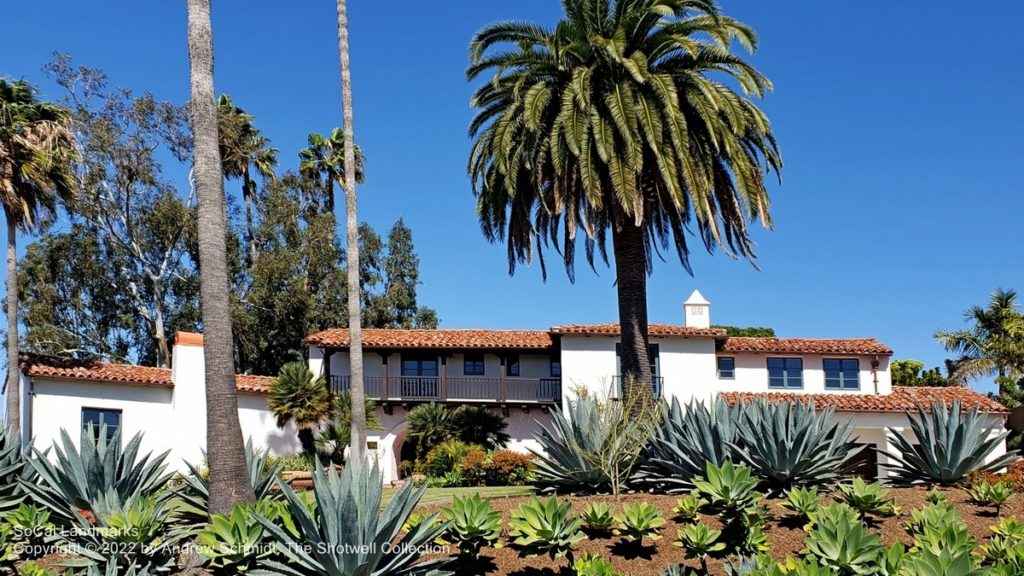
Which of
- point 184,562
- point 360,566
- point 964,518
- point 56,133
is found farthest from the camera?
point 56,133

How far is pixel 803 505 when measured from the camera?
38.0 ft

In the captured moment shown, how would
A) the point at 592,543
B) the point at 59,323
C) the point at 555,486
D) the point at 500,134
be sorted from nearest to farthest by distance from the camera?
1. the point at 592,543
2. the point at 555,486
3. the point at 500,134
4. the point at 59,323

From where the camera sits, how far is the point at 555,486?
47.8 ft

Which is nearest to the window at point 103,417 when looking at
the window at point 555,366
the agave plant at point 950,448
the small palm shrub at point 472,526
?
the window at point 555,366

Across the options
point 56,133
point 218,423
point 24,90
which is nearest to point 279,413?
point 56,133

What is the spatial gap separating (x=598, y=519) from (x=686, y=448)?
3.61 metres

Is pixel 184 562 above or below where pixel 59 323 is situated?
below

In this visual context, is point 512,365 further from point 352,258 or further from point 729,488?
point 729,488

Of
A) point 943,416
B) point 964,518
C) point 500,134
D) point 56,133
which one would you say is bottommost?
point 964,518

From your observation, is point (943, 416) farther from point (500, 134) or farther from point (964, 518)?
point (500, 134)

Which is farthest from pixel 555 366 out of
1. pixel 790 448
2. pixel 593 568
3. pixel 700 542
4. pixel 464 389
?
pixel 593 568

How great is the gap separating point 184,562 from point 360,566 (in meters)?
2.86

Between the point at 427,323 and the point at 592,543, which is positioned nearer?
the point at 592,543

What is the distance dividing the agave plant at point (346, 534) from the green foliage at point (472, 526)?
0.72 metres
